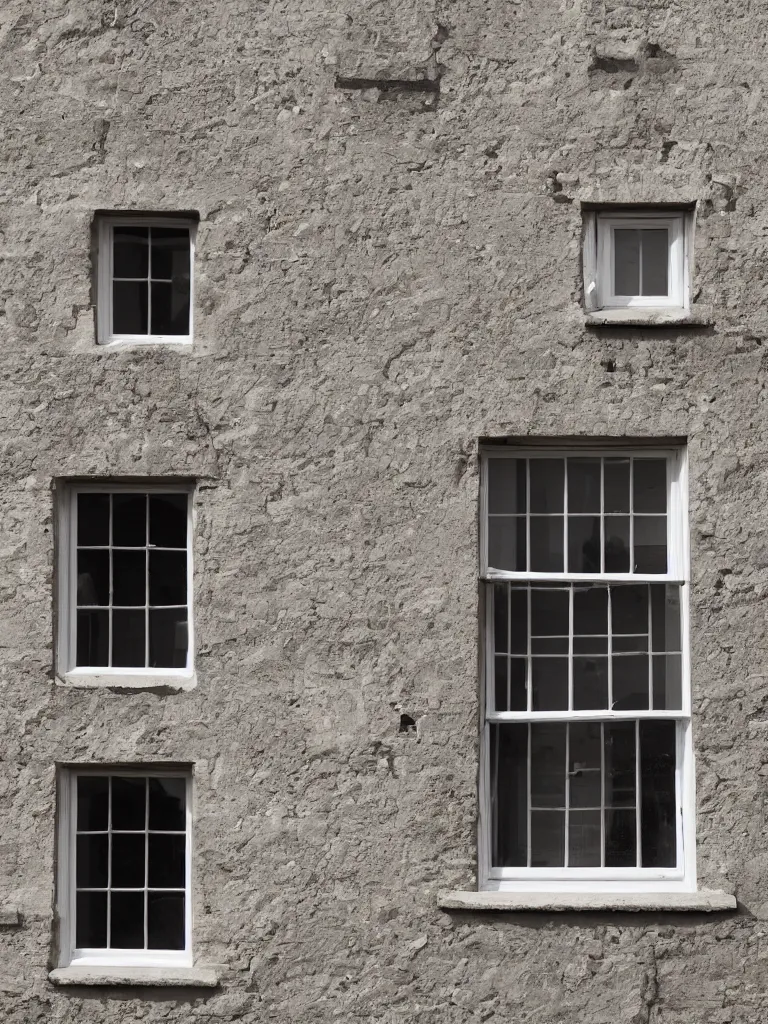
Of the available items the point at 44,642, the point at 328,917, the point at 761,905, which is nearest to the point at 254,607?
the point at 44,642

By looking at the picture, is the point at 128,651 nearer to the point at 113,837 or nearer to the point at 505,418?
the point at 113,837

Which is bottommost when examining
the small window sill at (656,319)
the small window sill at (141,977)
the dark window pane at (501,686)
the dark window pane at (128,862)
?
the small window sill at (141,977)

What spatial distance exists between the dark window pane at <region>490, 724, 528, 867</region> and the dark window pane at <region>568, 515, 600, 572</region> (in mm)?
1120

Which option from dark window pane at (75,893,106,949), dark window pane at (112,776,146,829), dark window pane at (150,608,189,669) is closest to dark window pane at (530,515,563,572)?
dark window pane at (150,608,189,669)

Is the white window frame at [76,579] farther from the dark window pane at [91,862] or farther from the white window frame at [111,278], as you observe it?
the dark window pane at [91,862]

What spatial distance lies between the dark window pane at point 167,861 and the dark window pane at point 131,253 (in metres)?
3.67

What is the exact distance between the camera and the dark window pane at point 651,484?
7.04 meters

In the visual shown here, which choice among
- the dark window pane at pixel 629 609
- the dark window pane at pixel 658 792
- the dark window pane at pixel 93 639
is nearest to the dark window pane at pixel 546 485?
the dark window pane at pixel 629 609

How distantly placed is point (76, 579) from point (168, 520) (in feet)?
2.29

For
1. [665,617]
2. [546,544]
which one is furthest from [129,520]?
[665,617]

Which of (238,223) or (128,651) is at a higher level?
Answer: (238,223)

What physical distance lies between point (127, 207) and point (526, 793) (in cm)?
454

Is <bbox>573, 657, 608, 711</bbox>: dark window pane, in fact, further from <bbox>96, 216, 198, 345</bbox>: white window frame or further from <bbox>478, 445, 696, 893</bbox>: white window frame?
<bbox>96, 216, 198, 345</bbox>: white window frame

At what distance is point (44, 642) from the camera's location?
22.4ft
